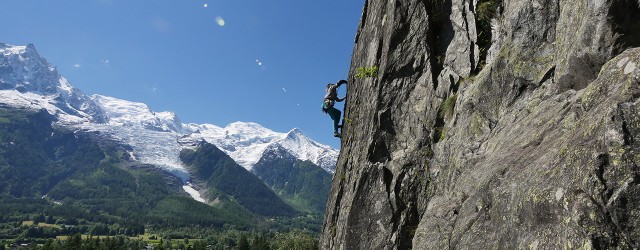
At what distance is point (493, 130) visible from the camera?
13.7 meters

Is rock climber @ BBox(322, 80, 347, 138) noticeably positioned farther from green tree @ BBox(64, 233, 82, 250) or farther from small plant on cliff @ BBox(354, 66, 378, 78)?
green tree @ BBox(64, 233, 82, 250)

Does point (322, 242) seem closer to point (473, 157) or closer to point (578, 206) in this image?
point (473, 157)

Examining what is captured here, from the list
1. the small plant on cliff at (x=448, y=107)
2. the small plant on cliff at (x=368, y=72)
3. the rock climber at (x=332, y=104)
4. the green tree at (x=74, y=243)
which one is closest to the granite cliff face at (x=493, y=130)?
the small plant on cliff at (x=448, y=107)

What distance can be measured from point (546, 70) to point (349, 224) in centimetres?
1038

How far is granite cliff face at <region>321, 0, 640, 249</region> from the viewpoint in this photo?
796 cm

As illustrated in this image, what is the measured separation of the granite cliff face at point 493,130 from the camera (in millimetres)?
7961

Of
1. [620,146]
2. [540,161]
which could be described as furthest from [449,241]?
[620,146]

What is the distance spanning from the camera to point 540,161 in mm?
9648

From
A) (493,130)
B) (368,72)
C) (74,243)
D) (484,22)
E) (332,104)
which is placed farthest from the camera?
(74,243)

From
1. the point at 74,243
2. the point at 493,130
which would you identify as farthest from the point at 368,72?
the point at 74,243

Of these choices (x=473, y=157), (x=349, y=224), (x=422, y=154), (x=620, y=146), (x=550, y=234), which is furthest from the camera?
(x=349, y=224)

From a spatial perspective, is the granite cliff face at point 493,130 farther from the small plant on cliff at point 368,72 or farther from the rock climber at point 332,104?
the rock climber at point 332,104

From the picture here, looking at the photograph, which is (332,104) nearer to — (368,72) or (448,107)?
(368,72)

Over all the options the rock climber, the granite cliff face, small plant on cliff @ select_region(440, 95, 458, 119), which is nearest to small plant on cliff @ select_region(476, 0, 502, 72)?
the granite cliff face
